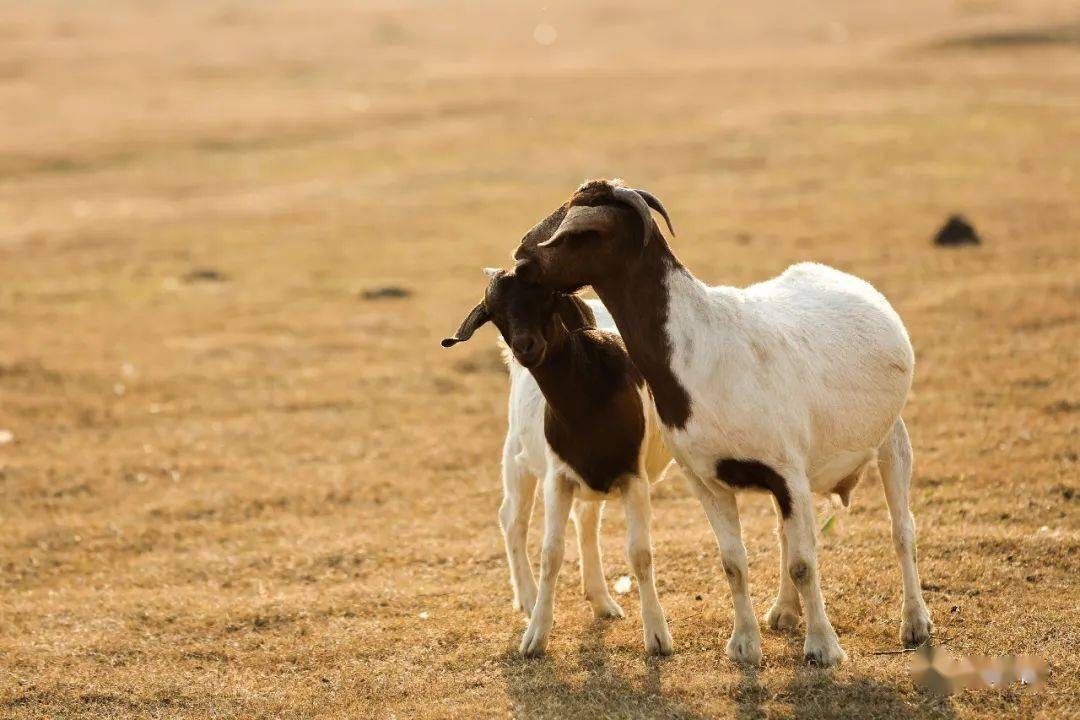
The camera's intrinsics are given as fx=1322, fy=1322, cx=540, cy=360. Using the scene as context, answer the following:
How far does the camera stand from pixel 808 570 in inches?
312

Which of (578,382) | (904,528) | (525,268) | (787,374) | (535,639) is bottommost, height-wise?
(535,639)

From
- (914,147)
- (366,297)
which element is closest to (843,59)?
(914,147)

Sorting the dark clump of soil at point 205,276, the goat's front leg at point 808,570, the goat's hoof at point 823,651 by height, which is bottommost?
the dark clump of soil at point 205,276

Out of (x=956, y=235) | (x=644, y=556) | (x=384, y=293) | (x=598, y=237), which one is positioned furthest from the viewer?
(x=384, y=293)

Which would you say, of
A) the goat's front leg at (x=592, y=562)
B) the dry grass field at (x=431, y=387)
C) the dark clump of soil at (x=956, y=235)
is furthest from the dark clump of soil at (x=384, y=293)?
the goat's front leg at (x=592, y=562)

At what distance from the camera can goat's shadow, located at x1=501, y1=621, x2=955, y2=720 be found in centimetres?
740

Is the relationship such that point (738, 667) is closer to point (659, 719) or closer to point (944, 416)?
point (659, 719)

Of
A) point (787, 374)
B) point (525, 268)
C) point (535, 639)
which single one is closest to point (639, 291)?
point (525, 268)

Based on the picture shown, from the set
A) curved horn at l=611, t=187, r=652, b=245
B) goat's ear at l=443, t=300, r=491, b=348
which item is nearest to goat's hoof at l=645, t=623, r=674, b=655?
goat's ear at l=443, t=300, r=491, b=348

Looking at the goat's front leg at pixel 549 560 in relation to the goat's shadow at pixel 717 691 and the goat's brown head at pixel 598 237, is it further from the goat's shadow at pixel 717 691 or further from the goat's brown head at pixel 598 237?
the goat's brown head at pixel 598 237

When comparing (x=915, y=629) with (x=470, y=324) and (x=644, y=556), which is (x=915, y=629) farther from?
(x=470, y=324)

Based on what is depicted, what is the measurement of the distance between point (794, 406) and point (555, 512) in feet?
6.15

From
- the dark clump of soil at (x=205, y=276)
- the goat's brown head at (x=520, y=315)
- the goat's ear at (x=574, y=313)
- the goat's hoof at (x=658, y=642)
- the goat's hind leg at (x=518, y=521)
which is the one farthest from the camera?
the dark clump of soil at (x=205, y=276)

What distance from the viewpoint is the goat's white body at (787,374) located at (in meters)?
7.77
